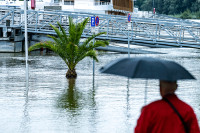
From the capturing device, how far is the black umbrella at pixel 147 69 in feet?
15.2

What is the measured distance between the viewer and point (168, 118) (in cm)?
431

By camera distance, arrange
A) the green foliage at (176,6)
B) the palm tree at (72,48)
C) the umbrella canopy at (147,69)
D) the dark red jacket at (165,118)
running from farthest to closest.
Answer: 1. the green foliage at (176,6)
2. the palm tree at (72,48)
3. the umbrella canopy at (147,69)
4. the dark red jacket at (165,118)

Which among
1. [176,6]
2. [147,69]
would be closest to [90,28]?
[147,69]

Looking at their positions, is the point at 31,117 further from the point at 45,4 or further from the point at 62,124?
the point at 45,4

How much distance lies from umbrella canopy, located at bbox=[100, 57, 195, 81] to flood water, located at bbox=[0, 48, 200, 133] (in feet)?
14.9

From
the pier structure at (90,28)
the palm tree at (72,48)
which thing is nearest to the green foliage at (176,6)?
the pier structure at (90,28)

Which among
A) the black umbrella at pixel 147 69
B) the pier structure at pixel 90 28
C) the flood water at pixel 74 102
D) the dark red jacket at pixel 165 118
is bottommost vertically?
the flood water at pixel 74 102

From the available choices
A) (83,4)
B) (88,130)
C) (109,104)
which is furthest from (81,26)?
(83,4)

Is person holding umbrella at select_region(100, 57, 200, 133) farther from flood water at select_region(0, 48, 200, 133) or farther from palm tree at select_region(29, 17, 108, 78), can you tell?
palm tree at select_region(29, 17, 108, 78)

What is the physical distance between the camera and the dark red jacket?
432 centimetres

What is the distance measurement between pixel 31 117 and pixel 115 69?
237 inches

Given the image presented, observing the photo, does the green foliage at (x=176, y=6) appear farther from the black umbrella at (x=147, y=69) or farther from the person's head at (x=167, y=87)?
the person's head at (x=167, y=87)

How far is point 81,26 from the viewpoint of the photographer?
1916 centimetres

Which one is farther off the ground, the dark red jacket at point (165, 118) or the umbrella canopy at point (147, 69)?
the umbrella canopy at point (147, 69)
